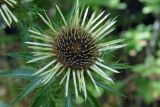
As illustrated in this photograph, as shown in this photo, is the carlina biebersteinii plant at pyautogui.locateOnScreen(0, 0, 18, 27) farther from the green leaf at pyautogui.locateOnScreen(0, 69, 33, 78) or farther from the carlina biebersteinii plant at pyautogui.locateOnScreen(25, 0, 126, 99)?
the green leaf at pyautogui.locateOnScreen(0, 69, 33, 78)

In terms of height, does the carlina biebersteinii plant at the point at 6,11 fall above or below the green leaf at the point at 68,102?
above

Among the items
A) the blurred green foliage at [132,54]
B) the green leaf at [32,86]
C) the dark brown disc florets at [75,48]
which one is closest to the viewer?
the green leaf at [32,86]

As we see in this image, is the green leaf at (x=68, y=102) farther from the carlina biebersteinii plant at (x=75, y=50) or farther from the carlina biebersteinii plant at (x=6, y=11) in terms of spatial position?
the carlina biebersteinii plant at (x=6, y=11)

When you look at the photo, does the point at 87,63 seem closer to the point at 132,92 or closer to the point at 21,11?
the point at 21,11

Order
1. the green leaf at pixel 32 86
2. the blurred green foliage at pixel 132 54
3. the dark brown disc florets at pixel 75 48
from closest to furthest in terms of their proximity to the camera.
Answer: the green leaf at pixel 32 86
the dark brown disc florets at pixel 75 48
the blurred green foliage at pixel 132 54

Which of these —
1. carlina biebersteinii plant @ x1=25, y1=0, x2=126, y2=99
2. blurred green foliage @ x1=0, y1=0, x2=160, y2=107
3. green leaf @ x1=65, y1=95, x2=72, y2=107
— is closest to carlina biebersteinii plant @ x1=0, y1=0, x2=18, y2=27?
carlina biebersteinii plant @ x1=25, y1=0, x2=126, y2=99

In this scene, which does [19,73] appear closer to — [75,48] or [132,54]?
[75,48]

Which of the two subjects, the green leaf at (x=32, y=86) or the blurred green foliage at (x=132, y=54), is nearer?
the green leaf at (x=32, y=86)

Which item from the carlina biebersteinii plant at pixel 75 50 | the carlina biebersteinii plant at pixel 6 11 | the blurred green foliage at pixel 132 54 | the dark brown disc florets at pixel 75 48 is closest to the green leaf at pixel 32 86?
the carlina biebersteinii plant at pixel 75 50
